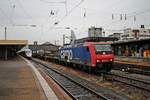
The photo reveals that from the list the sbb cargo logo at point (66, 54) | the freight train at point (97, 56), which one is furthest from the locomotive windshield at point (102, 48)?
the sbb cargo logo at point (66, 54)

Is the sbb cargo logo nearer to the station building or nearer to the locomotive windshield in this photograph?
the locomotive windshield

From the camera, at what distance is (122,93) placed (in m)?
14.5

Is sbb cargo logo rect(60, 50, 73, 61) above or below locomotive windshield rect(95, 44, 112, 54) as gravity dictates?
below

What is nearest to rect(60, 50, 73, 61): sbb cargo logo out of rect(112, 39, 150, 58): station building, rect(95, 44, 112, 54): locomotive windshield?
rect(95, 44, 112, 54): locomotive windshield

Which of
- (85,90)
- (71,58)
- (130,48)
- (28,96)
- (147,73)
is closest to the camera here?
(28,96)

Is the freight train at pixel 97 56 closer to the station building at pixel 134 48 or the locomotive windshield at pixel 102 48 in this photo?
the locomotive windshield at pixel 102 48

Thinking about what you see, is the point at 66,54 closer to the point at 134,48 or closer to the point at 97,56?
the point at 97,56

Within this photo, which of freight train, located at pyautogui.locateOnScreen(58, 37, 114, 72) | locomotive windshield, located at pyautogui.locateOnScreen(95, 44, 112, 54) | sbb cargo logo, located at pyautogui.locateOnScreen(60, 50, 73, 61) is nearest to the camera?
freight train, located at pyautogui.locateOnScreen(58, 37, 114, 72)

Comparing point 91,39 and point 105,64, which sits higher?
point 91,39

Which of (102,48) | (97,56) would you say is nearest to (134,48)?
(102,48)

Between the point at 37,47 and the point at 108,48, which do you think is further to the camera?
the point at 37,47

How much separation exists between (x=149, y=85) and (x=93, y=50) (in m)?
8.28

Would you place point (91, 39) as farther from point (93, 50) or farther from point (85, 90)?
point (85, 90)

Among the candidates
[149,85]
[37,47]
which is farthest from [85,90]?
[37,47]
